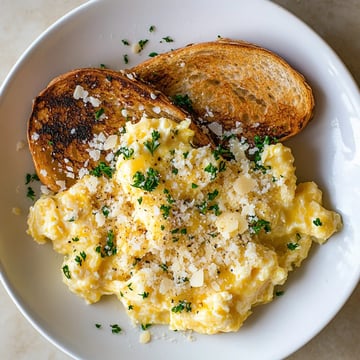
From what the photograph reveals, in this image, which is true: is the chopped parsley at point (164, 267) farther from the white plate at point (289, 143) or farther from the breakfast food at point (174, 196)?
the white plate at point (289, 143)

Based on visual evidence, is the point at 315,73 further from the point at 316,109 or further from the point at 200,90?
the point at 200,90

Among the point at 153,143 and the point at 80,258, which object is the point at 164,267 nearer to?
the point at 80,258

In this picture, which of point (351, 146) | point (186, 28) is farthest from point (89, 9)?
point (351, 146)

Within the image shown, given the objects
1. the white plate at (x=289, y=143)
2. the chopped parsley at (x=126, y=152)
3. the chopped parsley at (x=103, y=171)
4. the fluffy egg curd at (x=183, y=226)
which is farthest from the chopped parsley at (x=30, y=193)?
the chopped parsley at (x=126, y=152)

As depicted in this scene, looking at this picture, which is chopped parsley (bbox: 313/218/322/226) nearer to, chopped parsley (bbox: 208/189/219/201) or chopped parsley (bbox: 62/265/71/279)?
chopped parsley (bbox: 208/189/219/201)

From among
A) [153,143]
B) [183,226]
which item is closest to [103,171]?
[153,143]

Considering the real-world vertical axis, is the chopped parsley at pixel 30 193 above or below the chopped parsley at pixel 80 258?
above

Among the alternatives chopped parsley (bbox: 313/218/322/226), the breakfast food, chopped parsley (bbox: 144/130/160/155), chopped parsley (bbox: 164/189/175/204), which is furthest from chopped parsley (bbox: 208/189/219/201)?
chopped parsley (bbox: 313/218/322/226)
